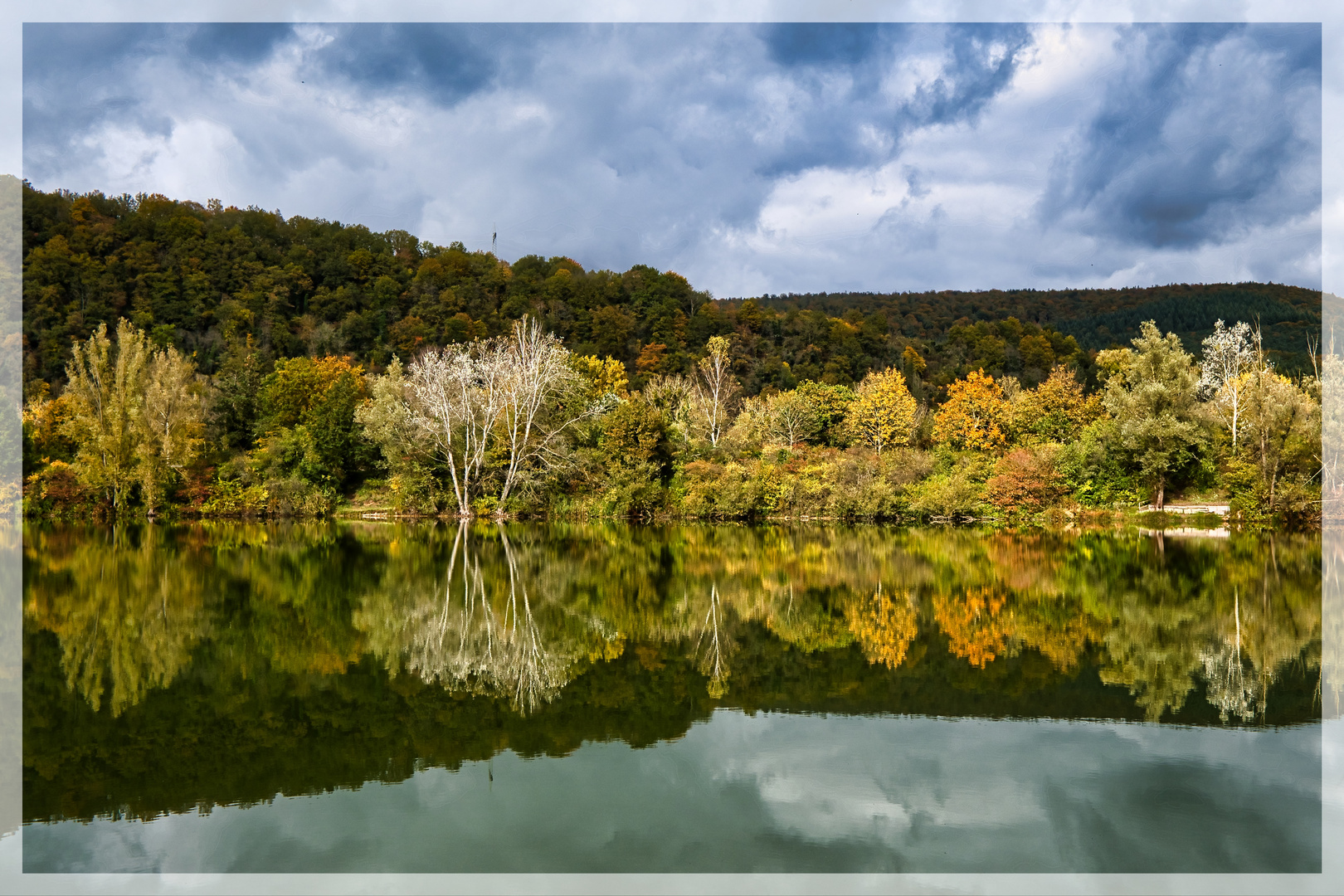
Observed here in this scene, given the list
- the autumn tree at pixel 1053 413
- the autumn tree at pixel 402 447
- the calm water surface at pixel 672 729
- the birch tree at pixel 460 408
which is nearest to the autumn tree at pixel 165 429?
the autumn tree at pixel 402 447

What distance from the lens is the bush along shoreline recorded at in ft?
104

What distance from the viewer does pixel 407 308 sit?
70688 mm

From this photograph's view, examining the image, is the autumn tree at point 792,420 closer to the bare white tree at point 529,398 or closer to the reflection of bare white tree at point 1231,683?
the bare white tree at point 529,398

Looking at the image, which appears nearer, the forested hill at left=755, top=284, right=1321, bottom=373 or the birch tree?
the birch tree

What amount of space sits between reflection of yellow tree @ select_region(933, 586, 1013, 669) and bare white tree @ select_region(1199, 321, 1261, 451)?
2817 cm

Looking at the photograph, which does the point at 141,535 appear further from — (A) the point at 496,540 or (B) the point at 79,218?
(B) the point at 79,218

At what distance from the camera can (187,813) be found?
474 centimetres

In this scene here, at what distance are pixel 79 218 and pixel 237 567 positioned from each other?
63.5 m

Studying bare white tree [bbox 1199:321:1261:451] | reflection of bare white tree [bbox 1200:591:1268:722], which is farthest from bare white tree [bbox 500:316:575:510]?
bare white tree [bbox 1199:321:1261:451]

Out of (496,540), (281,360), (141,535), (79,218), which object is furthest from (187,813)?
(79,218)

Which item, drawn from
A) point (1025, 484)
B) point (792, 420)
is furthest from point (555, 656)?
point (792, 420)

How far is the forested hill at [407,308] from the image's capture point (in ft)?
193

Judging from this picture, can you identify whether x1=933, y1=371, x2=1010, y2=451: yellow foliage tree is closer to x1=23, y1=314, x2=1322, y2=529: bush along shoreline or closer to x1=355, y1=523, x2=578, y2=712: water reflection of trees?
x1=23, y1=314, x2=1322, y2=529: bush along shoreline

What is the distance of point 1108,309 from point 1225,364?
5506 centimetres
